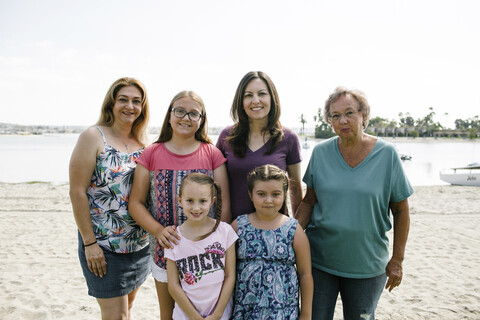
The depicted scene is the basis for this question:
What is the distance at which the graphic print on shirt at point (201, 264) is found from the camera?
239 cm

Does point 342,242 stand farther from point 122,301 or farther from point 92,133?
point 92,133

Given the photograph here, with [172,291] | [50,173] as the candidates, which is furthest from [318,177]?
[50,173]

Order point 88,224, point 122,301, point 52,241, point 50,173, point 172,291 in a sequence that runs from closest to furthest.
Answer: point 172,291 < point 88,224 < point 122,301 < point 52,241 < point 50,173

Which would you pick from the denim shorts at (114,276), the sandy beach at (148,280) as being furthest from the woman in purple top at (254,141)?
the sandy beach at (148,280)

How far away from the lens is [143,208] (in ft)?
8.68

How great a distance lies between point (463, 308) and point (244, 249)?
17.3 feet

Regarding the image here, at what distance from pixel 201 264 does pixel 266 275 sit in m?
0.51

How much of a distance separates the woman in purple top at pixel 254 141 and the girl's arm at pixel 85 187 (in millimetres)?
1167

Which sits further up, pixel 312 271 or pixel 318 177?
pixel 318 177

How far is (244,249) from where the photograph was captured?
2453mm

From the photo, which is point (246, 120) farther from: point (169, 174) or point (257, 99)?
point (169, 174)

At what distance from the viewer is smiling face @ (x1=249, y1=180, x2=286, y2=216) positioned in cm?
243

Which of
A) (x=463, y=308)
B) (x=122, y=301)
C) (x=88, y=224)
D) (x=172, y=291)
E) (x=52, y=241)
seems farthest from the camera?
(x=52, y=241)

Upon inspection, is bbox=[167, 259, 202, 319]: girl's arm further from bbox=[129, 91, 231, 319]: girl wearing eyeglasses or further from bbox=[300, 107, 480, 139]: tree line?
bbox=[300, 107, 480, 139]: tree line
